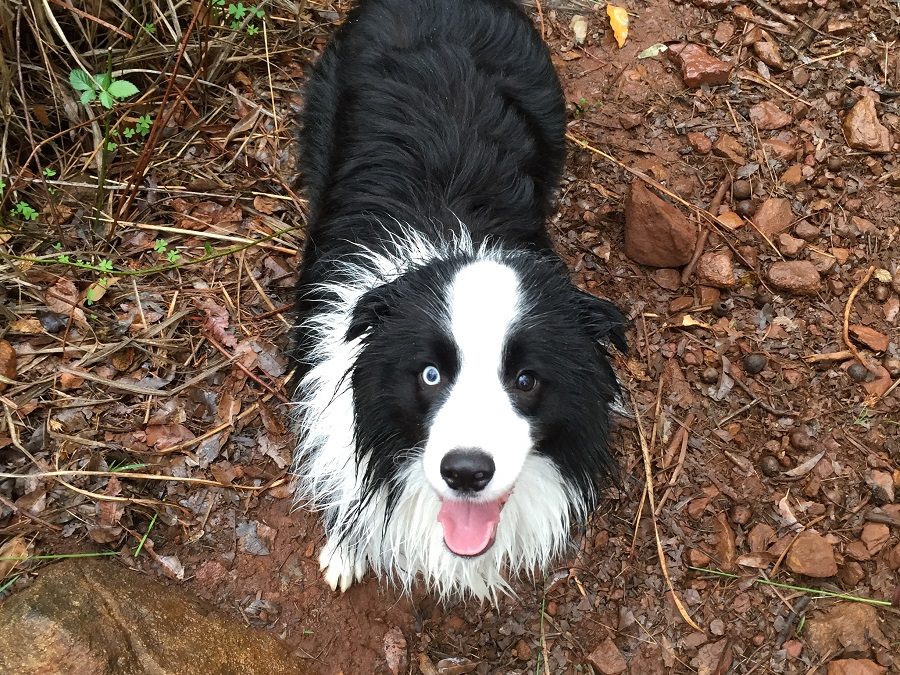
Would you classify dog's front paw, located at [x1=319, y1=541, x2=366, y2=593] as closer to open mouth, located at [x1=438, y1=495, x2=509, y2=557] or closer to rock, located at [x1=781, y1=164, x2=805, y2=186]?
open mouth, located at [x1=438, y1=495, x2=509, y2=557]

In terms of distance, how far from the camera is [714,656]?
3.00 meters

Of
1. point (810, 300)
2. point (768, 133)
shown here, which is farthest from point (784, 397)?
point (768, 133)

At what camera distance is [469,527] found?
2205 millimetres

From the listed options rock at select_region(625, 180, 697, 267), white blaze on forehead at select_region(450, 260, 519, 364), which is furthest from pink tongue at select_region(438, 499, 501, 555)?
rock at select_region(625, 180, 697, 267)

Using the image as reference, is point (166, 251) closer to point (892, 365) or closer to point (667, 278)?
point (667, 278)

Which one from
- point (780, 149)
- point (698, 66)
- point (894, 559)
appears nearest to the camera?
point (894, 559)

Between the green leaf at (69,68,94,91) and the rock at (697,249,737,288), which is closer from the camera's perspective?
the green leaf at (69,68,94,91)

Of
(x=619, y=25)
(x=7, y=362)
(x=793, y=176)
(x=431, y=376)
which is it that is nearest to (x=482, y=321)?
(x=431, y=376)

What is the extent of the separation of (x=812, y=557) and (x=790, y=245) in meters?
1.60

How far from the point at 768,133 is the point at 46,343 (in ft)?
13.0

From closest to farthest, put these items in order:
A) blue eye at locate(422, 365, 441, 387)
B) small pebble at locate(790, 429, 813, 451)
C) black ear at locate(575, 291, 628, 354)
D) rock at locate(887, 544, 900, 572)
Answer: blue eye at locate(422, 365, 441, 387), black ear at locate(575, 291, 628, 354), rock at locate(887, 544, 900, 572), small pebble at locate(790, 429, 813, 451)

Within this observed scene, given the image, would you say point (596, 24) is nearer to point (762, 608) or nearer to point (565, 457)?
point (565, 457)

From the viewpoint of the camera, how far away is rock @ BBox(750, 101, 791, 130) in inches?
157

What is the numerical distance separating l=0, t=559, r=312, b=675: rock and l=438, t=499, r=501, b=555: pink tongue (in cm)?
106
